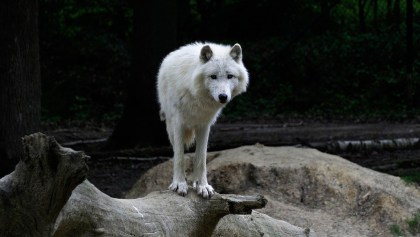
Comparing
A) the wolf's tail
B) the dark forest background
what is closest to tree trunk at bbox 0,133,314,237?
the wolf's tail

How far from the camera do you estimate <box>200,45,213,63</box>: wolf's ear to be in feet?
19.4

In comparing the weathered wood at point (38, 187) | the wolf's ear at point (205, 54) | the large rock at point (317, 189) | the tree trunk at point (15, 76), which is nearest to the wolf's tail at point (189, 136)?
the wolf's ear at point (205, 54)

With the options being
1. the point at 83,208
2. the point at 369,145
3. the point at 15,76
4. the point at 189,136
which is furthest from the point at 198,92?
the point at 369,145

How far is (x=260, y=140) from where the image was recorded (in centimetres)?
1293

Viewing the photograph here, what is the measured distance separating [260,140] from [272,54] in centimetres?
838

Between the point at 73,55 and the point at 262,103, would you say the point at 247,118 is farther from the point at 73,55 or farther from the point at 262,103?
the point at 73,55

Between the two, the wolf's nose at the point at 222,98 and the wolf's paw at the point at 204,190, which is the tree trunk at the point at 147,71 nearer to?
the wolf's paw at the point at 204,190

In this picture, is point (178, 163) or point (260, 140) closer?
point (178, 163)

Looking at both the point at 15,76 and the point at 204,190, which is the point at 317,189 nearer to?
the point at 204,190

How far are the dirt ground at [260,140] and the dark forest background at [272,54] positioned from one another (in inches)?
81.8

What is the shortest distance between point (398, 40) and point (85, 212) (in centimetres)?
1697

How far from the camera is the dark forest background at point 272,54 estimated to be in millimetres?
18609

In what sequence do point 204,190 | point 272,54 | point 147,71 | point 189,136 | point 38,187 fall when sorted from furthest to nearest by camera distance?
point 272,54 → point 147,71 → point 189,136 → point 204,190 → point 38,187

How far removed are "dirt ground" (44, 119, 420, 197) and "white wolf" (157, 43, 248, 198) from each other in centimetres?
346
